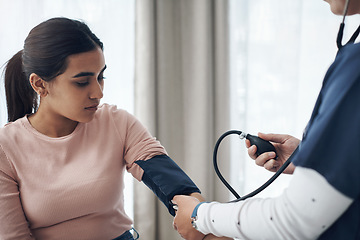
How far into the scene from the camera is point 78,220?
3.90 ft

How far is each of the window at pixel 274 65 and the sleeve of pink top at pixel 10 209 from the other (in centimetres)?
155

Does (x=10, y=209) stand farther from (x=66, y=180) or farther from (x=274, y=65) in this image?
(x=274, y=65)

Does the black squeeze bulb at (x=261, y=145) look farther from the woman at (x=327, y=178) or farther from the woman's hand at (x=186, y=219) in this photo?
the woman at (x=327, y=178)

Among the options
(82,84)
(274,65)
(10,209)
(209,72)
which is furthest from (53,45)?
(274,65)

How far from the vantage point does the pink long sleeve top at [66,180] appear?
45.1 inches

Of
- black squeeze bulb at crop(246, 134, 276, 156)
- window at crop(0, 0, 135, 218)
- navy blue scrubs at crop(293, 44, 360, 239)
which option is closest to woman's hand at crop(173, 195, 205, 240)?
black squeeze bulb at crop(246, 134, 276, 156)

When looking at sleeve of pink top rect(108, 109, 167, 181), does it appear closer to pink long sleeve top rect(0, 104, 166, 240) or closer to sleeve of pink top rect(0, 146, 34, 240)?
pink long sleeve top rect(0, 104, 166, 240)

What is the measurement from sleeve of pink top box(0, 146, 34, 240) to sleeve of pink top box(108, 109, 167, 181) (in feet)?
1.24

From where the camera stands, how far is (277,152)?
1155 millimetres

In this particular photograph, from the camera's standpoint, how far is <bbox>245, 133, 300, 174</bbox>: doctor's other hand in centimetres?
108

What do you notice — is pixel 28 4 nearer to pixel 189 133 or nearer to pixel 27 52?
pixel 27 52

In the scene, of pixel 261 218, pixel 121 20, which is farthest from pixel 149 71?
pixel 261 218

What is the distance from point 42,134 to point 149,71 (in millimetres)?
1187

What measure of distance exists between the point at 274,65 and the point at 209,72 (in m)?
0.42
